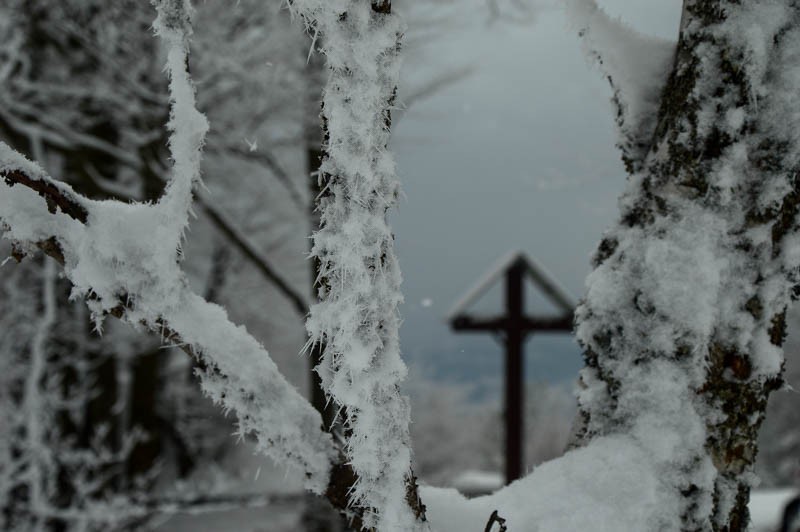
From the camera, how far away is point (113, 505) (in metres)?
5.52

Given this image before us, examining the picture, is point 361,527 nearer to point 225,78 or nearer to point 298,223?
point 225,78

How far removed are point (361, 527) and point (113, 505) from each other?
551cm

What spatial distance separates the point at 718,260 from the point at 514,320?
4.85 metres

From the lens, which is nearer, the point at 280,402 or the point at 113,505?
the point at 280,402

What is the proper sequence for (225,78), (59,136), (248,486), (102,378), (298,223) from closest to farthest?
(59,136)
(225,78)
(102,378)
(298,223)
(248,486)

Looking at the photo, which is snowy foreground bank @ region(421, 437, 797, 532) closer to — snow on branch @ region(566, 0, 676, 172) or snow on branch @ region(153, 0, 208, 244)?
snow on branch @ region(566, 0, 676, 172)

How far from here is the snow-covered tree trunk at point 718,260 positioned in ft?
3.23

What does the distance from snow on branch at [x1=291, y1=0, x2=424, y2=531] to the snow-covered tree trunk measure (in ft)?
1.45

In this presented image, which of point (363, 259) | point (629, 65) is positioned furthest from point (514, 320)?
point (363, 259)

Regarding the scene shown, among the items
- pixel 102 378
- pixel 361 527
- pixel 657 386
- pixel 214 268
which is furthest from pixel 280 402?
pixel 214 268

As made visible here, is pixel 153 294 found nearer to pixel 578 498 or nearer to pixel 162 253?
pixel 162 253

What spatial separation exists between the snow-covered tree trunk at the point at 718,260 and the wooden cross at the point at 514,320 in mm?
4624

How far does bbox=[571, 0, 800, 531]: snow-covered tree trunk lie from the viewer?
0.99 meters

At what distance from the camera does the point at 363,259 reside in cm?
85
